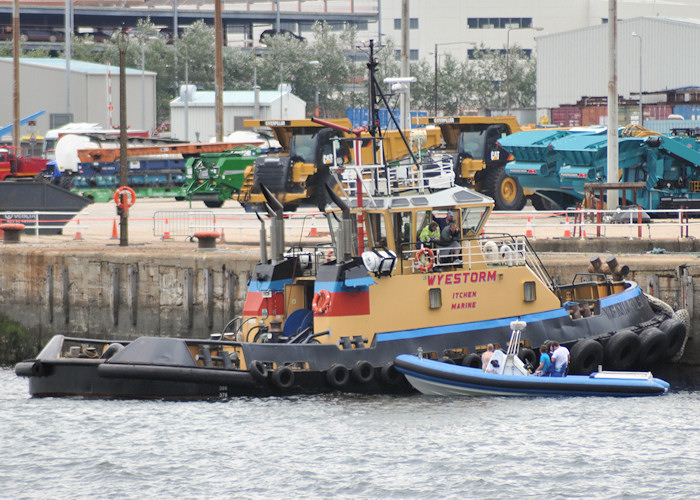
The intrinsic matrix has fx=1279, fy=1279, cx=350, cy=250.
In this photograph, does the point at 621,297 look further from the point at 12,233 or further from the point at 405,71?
the point at 12,233

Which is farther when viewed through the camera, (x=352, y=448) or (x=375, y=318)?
(x=375, y=318)

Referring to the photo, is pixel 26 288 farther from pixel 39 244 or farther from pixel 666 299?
pixel 666 299

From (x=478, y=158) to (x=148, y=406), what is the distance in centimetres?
1896

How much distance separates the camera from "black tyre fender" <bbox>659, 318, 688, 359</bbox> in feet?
74.2

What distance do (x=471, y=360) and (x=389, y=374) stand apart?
1.44 meters

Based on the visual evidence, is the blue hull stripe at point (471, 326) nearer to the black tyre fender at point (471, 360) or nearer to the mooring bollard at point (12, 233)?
the black tyre fender at point (471, 360)

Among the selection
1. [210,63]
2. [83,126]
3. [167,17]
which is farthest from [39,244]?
[167,17]

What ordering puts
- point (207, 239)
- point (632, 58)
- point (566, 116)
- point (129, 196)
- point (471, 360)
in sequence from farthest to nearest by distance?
point (632, 58)
point (566, 116)
point (129, 196)
point (207, 239)
point (471, 360)

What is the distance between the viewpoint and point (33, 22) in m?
101

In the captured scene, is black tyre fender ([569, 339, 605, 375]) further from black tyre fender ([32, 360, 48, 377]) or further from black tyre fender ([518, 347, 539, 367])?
black tyre fender ([32, 360, 48, 377])

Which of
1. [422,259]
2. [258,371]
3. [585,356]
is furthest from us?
[585,356]

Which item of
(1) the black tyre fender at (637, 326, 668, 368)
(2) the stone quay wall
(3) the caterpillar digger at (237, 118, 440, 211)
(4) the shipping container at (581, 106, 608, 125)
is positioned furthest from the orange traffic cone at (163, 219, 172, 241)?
(4) the shipping container at (581, 106, 608, 125)

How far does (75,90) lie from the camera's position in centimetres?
7700

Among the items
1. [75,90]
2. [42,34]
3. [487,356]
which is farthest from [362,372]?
[42,34]
